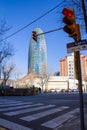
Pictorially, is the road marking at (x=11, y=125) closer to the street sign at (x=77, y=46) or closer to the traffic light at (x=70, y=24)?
the street sign at (x=77, y=46)

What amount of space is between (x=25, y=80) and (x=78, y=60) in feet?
447

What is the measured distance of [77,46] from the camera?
819cm

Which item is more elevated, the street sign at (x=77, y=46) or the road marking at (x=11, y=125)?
the street sign at (x=77, y=46)

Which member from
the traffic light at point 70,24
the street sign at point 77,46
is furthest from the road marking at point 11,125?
the traffic light at point 70,24

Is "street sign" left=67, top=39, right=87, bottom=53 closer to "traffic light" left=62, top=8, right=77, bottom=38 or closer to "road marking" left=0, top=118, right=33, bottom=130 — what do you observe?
"traffic light" left=62, top=8, right=77, bottom=38

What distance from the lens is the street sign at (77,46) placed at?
8.03m

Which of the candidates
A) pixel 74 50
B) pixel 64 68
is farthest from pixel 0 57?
pixel 64 68

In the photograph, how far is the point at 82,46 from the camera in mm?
8047

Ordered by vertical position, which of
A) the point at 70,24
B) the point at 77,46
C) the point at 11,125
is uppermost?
the point at 70,24

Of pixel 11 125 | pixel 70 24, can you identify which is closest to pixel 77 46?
pixel 70 24

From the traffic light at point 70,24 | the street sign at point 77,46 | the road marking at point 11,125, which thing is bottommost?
the road marking at point 11,125

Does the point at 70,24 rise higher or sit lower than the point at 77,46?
higher

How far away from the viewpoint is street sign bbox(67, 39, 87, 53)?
803 cm

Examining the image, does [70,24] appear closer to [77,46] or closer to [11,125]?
[77,46]
